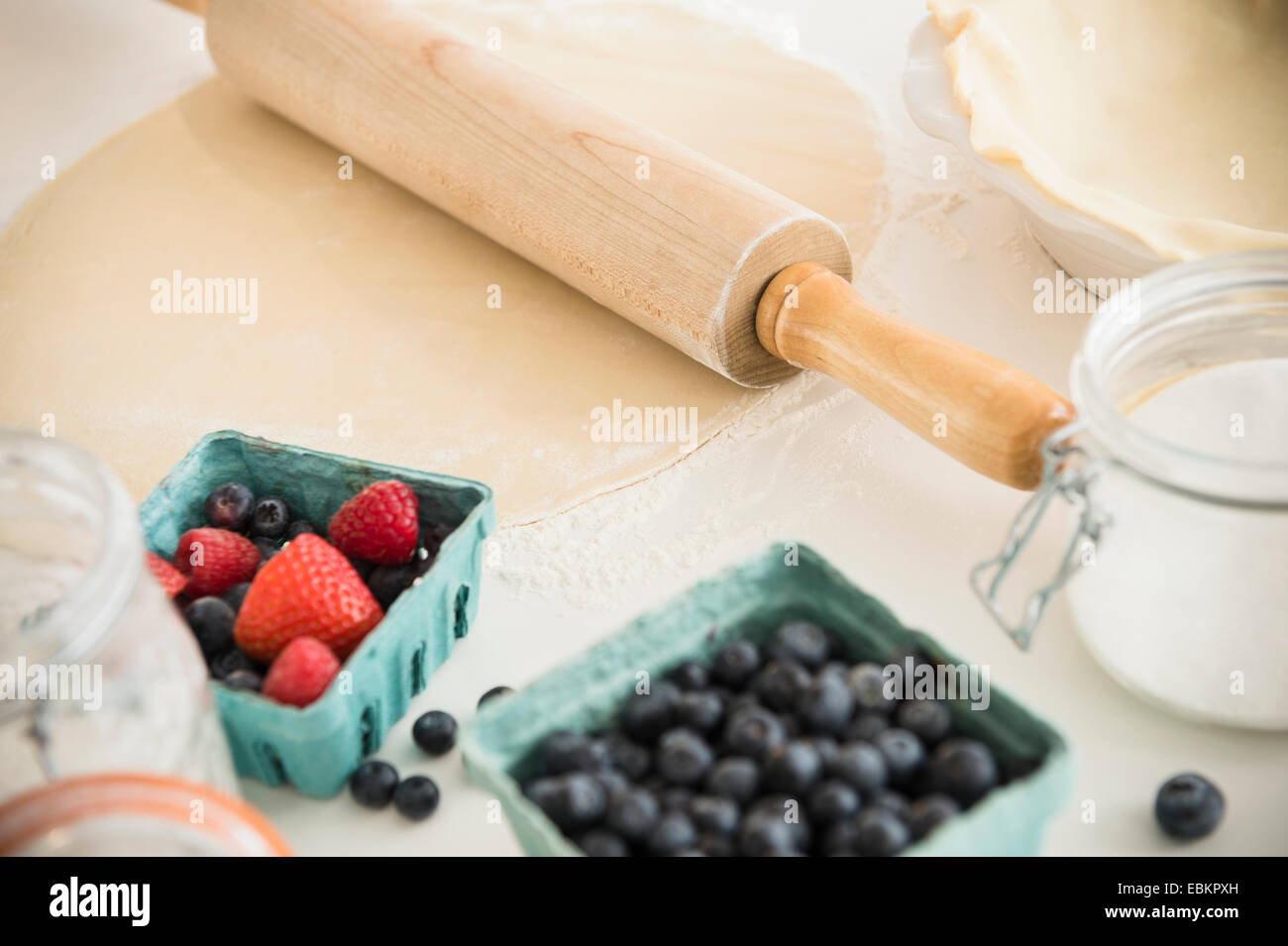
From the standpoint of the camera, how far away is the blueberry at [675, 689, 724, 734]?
755 mm

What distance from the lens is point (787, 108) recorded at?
1666 millimetres

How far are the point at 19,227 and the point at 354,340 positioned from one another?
505mm

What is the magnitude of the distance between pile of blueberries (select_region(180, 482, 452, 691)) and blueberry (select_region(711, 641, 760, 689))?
0.85 feet

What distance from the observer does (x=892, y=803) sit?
0.69 meters

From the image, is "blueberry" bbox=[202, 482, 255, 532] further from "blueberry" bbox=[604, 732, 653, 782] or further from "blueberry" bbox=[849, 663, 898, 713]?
"blueberry" bbox=[849, 663, 898, 713]

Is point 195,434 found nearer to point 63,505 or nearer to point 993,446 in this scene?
point 63,505

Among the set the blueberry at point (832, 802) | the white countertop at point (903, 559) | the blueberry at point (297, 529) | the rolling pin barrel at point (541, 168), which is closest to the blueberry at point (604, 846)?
the blueberry at point (832, 802)

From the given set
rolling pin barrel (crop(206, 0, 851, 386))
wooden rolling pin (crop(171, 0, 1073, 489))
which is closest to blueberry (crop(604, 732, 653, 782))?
wooden rolling pin (crop(171, 0, 1073, 489))

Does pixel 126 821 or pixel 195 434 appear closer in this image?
pixel 126 821

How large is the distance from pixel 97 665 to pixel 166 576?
7.8 inches

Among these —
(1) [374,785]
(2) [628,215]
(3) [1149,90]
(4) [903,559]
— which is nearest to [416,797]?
(1) [374,785]

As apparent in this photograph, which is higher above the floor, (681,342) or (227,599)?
(681,342)

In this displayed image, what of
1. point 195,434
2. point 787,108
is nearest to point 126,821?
point 195,434
